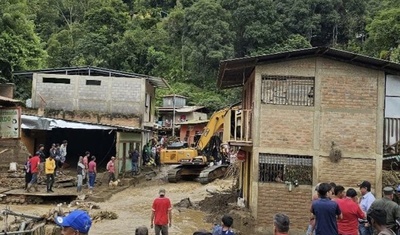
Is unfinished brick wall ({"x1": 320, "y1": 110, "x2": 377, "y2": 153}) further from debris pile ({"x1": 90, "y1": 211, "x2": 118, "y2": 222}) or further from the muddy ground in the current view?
debris pile ({"x1": 90, "y1": 211, "x2": 118, "y2": 222})

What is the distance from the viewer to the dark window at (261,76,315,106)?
16.9 m

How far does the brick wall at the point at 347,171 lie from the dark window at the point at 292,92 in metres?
2.03

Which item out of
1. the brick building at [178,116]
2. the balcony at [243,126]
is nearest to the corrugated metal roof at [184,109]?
the brick building at [178,116]

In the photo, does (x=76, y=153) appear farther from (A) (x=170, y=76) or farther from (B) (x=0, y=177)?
(A) (x=170, y=76)

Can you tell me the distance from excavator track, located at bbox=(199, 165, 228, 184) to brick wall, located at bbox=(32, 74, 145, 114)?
643 centimetres

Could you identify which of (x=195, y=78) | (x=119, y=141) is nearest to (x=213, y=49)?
(x=195, y=78)

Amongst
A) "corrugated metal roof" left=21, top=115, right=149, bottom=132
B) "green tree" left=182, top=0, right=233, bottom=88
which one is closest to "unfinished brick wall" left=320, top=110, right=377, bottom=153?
"corrugated metal roof" left=21, top=115, right=149, bottom=132

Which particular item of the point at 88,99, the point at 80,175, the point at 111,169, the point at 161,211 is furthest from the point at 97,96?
the point at 161,211

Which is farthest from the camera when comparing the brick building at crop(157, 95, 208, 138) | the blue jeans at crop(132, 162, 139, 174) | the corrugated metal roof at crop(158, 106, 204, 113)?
the corrugated metal roof at crop(158, 106, 204, 113)

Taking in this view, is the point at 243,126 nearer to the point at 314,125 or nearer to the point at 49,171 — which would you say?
the point at 314,125

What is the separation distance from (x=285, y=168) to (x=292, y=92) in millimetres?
2535

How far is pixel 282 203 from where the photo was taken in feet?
54.4

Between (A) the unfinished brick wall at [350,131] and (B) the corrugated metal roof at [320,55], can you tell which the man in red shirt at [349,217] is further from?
(B) the corrugated metal roof at [320,55]

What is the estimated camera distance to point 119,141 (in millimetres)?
28250
